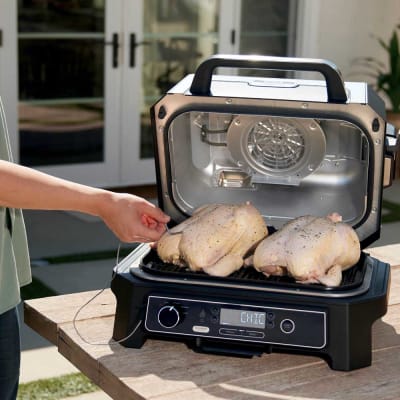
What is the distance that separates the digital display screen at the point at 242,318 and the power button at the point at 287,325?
4cm

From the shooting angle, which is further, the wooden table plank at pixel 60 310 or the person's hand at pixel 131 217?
the wooden table plank at pixel 60 310

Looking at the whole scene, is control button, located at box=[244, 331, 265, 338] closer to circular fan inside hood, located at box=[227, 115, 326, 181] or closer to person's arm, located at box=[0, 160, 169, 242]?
person's arm, located at box=[0, 160, 169, 242]

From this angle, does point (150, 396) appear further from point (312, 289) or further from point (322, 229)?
point (322, 229)

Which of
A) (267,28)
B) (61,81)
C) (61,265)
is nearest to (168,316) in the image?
(61,265)

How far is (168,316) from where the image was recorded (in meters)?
1.86

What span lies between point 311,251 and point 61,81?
212 inches

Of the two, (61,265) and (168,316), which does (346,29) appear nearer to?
(61,265)

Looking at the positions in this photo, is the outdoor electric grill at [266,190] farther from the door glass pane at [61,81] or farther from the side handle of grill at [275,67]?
the door glass pane at [61,81]

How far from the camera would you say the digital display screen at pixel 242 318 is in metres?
1.83

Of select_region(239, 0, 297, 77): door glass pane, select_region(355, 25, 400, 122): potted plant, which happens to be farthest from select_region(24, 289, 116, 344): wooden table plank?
select_region(355, 25, 400, 122): potted plant

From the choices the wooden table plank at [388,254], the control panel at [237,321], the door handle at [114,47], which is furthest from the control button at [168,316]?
the door handle at [114,47]

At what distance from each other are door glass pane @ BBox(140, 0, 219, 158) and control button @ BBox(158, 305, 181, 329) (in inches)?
215

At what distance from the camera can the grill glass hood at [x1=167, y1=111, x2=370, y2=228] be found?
2.12 m

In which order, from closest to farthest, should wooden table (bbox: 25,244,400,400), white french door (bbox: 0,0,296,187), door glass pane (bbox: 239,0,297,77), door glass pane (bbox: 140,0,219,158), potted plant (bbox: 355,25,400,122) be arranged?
wooden table (bbox: 25,244,400,400) < white french door (bbox: 0,0,296,187) < door glass pane (bbox: 140,0,219,158) < door glass pane (bbox: 239,0,297,77) < potted plant (bbox: 355,25,400,122)
